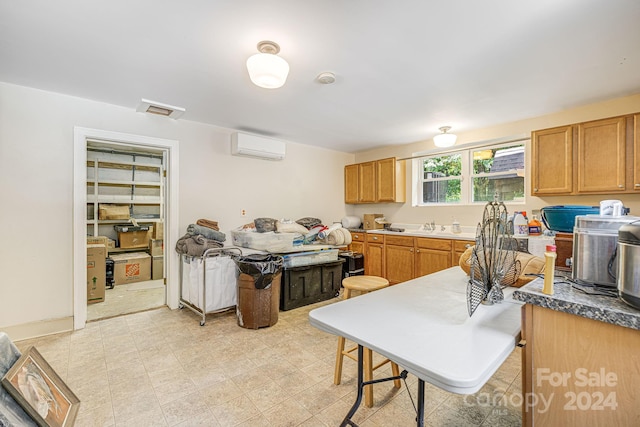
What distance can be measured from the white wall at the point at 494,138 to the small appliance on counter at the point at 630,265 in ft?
9.83

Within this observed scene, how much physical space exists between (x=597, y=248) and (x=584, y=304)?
1.04ft

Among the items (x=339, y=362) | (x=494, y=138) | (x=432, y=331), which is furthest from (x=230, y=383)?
(x=494, y=138)

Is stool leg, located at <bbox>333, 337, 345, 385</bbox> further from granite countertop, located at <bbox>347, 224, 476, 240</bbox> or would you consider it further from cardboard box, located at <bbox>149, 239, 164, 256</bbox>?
cardboard box, located at <bbox>149, 239, 164, 256</bbox>

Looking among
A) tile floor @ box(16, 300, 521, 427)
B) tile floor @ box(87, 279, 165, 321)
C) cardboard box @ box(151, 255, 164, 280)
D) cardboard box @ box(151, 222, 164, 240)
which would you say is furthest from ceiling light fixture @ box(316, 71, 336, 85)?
cardboard box @ box(151, 255, 164, 280)

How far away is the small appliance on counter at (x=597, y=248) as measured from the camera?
3.67 feet

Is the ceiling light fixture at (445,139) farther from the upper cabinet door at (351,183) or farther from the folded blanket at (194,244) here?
the folded blanket at (194,244)

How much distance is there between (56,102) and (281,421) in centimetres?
366

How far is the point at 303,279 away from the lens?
3.73 meters

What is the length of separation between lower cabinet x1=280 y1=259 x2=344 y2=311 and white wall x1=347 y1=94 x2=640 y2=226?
1.79 metres

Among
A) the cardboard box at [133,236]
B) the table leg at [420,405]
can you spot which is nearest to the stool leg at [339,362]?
the table leg at [420,405]

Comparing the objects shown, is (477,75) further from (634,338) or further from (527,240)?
(634,338)

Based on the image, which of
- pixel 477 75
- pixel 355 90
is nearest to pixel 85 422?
pixel 355 90

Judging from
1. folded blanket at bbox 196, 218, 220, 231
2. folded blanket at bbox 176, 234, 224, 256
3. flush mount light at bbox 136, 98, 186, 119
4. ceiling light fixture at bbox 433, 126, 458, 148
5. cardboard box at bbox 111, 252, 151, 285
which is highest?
flush mount light at bbox 136, 98, 186, 119

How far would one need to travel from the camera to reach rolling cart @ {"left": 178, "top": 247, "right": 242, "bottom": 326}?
126 inches
